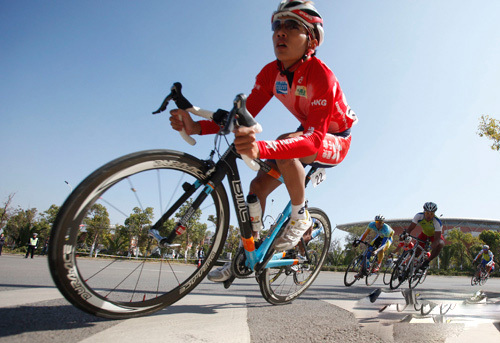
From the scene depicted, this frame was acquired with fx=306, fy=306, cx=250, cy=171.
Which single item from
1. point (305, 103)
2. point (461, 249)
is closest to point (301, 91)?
point (305, 103)

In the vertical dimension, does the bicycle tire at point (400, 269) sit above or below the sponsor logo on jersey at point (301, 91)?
below

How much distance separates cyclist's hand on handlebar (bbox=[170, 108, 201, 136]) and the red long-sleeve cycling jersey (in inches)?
5.1

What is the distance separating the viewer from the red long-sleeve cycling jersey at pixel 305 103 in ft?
6.67

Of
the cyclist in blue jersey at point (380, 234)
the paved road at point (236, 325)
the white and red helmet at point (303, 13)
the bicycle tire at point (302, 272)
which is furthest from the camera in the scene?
the cyclist in blue jersey at point (380, 234)

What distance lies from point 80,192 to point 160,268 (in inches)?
41.6

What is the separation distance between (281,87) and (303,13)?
618 mm

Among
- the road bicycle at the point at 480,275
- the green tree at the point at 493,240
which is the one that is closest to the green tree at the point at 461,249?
the green tree at the point at 493,240

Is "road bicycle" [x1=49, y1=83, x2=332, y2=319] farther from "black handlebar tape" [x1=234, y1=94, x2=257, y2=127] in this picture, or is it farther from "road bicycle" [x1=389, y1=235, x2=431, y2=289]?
"road bicycle" [x1=389, y1=235, x2=431, y2=289]

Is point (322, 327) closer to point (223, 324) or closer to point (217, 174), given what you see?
point (223, 324)

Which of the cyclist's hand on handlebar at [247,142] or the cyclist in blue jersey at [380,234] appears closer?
the cyclist's hand on handlebar at [247,142]

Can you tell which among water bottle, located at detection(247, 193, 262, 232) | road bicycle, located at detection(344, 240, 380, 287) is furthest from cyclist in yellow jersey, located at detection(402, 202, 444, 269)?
water bottle, located at detection(247, 193, 262, 232)

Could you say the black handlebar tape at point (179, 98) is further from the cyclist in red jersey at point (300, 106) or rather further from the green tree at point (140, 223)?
the green tree at point (140, 223)

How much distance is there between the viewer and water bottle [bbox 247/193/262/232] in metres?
2.55

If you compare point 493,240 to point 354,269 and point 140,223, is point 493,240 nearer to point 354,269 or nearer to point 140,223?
point 354,269
